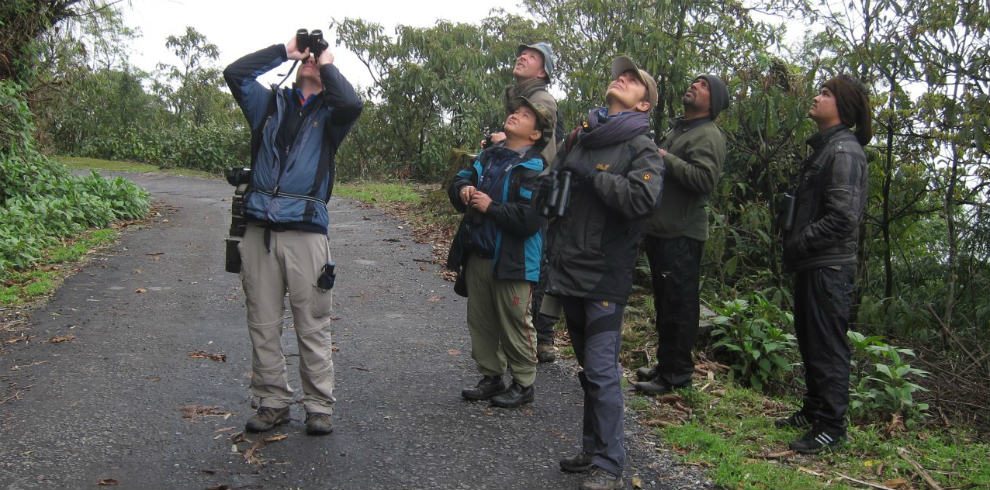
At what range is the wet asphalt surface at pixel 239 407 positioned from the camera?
12.6 feet

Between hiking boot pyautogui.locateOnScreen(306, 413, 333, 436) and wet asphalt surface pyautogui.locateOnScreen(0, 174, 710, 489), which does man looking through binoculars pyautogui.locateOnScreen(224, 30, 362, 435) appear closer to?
hiking boot pyautogui.locateOnScreen(306, 413, 333, 436)

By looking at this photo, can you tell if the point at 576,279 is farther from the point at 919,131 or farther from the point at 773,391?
the point at 919,131

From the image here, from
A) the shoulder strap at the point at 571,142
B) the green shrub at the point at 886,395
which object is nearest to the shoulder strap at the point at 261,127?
the shoulder strap at the point at 571,142

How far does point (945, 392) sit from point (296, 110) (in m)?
4.97

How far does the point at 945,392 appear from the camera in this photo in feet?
18.9

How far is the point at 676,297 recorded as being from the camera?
507 cm

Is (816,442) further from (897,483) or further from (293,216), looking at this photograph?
(293,216)

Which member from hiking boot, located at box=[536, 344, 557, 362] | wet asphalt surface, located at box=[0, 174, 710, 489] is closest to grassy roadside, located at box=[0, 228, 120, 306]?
wet asphalt surface, located at box=[0, 174, 710, 489]

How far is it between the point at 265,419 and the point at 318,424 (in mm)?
287

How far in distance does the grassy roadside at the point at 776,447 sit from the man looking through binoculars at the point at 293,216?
80.2 inches

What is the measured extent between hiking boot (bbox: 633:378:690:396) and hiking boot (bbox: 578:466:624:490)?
5.22ft

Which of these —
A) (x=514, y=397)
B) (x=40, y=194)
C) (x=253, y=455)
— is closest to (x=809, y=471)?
(x=514, y=397)

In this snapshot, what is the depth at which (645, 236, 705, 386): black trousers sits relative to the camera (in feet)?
16.5

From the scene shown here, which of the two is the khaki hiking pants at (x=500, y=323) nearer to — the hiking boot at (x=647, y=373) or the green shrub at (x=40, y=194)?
the hiking boot at (x=647, y=373)
